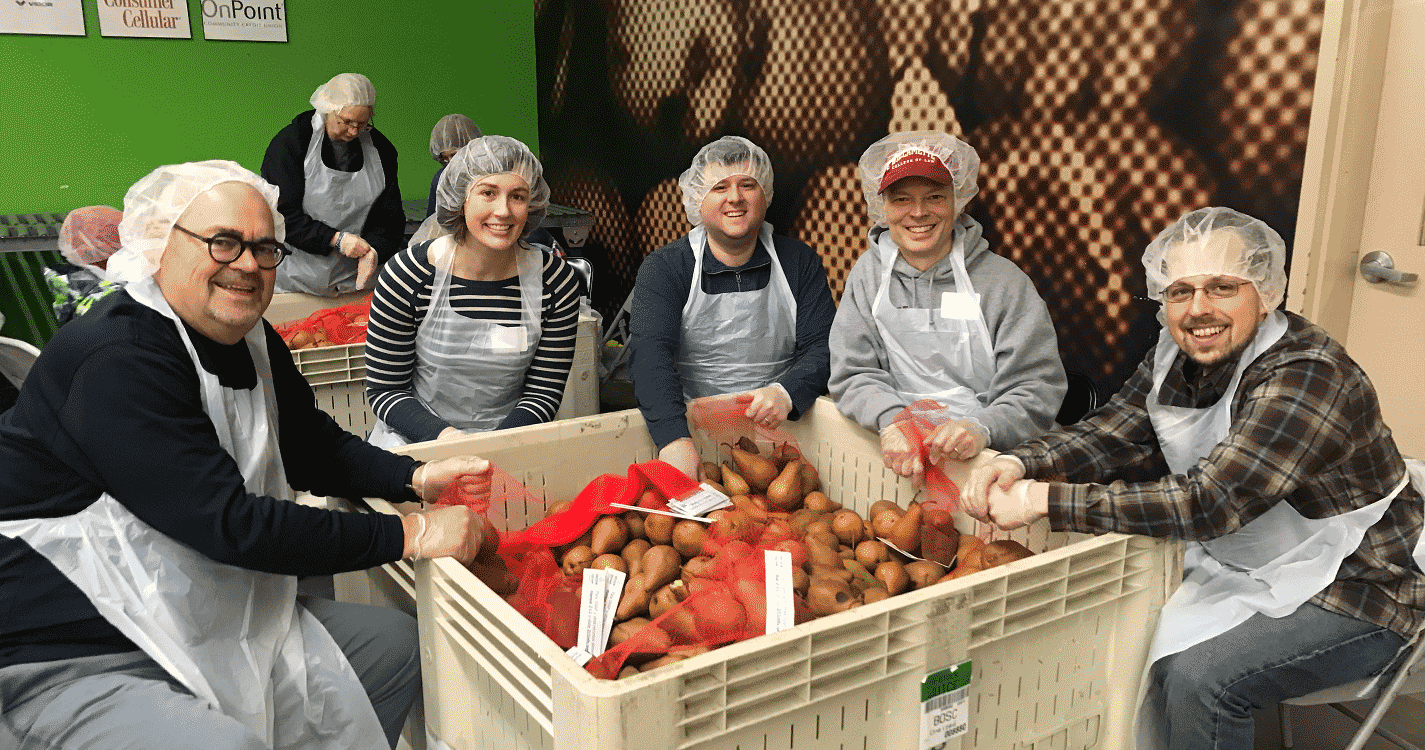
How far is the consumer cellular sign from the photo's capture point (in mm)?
5020

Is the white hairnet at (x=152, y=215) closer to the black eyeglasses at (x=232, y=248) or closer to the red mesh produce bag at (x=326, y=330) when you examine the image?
the black eyeglasses at (x=232, y=248)

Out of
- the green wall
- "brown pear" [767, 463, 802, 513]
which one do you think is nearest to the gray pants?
"brown pear" [767, 463, 802, 513]

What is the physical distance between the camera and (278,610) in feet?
5.22

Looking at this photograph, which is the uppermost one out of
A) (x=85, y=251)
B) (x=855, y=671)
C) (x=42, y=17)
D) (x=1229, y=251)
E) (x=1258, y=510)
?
(x=42, y=17)

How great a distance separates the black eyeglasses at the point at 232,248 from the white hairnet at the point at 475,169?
2.86ft

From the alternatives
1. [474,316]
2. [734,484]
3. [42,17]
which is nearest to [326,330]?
[474,316]

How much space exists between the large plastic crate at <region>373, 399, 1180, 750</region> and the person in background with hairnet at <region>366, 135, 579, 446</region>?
92cm

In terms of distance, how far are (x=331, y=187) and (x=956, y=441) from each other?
3035mm

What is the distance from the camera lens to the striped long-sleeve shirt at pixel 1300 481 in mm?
1489

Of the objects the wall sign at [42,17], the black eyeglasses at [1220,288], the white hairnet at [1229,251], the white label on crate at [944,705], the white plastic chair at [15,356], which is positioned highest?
the wall sign at [42,17]

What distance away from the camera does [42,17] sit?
4.70 meters

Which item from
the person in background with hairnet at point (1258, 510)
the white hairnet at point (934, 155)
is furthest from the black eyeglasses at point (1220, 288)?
the white hairnet at point (934, 155)

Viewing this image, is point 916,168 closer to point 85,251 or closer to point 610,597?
point 610,597

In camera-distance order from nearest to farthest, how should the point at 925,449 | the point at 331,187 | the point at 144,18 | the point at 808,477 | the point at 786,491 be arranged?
the point at 925,449 → the point at 786,491 → the point at 808,477 → the point at 331,187 → the point at 144,18
